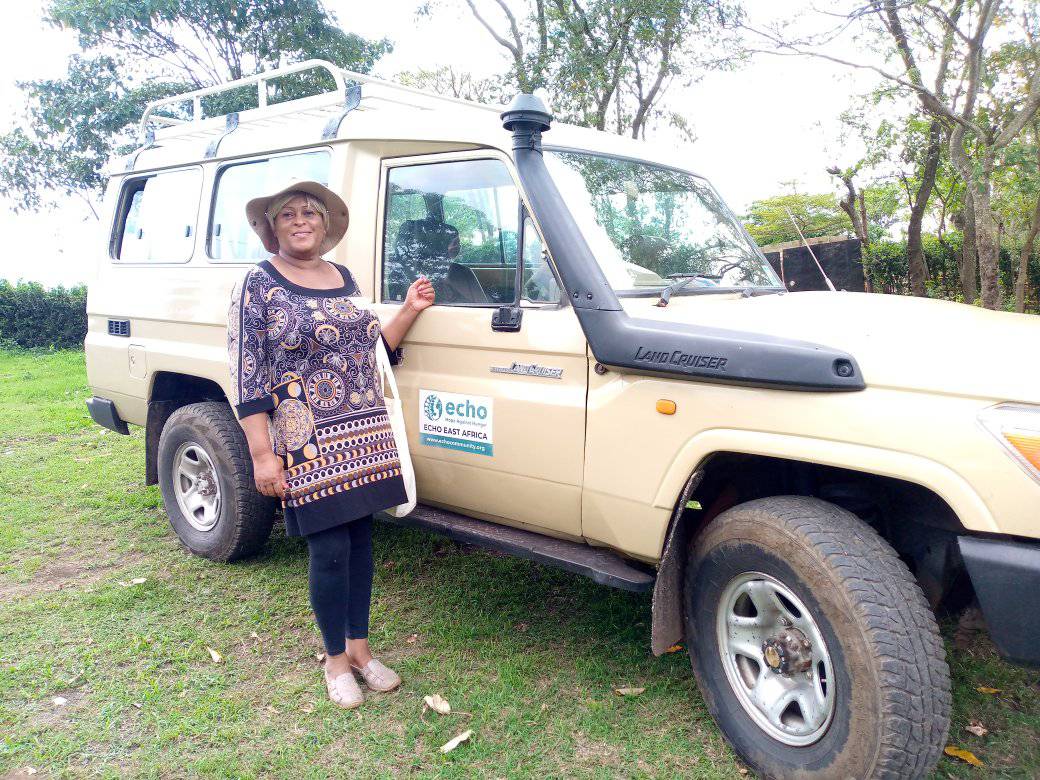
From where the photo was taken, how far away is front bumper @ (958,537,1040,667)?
2.11 meters

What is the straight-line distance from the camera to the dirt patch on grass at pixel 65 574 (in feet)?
14.2

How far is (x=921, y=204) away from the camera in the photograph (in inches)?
411

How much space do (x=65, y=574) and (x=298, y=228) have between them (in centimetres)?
275

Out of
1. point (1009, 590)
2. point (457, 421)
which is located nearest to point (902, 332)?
point (1009, 590)

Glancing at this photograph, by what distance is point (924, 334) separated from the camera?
2549mm

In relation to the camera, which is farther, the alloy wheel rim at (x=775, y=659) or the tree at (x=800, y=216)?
the tree at (x=800, y=216)

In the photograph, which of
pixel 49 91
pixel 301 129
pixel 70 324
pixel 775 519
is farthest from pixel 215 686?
pixel 49 91

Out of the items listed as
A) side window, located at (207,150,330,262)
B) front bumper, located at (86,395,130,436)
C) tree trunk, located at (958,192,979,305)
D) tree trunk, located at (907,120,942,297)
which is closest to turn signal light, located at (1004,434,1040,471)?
side window, located at (207,150,330,262)

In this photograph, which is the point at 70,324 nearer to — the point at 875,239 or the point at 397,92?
the point at 397,92

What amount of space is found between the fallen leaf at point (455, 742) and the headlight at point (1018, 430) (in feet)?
6.62

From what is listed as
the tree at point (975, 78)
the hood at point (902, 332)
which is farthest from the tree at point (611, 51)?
the hood at point (902, 332)

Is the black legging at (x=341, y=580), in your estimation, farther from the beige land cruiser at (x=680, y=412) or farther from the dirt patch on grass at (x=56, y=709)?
the dirt patch on grass at (x=56, y=709)

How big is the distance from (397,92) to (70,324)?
13.8 m

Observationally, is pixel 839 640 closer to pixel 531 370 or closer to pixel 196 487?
pixel 531 370
